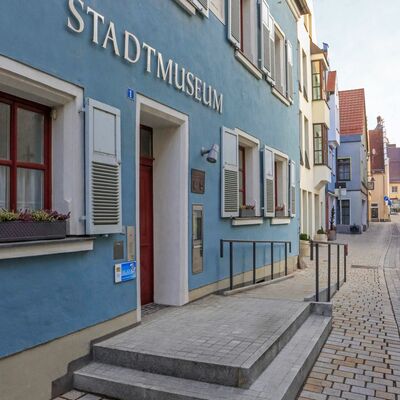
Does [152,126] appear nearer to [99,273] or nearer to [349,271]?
[99,273]

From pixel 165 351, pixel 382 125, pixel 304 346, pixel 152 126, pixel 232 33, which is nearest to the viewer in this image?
pixel 165 351

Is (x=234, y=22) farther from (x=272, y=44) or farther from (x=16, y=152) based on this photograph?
(x=16, y=152)

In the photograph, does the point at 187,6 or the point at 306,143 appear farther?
the point at 306,143

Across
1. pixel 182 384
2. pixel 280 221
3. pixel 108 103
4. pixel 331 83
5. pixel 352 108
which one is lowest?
pixel 182 384

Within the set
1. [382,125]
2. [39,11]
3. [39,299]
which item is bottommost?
[39,299]

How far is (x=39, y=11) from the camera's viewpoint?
12.4ft

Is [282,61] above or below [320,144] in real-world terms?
above

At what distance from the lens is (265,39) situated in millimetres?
9648

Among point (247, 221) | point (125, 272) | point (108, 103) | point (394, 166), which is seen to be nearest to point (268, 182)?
point (247, 221)

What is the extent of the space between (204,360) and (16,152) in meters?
2.35

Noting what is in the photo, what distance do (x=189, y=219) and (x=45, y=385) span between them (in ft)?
10.2

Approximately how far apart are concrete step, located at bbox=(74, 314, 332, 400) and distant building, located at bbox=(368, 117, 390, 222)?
54692 mm

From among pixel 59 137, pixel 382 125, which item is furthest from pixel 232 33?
pixel 382 125

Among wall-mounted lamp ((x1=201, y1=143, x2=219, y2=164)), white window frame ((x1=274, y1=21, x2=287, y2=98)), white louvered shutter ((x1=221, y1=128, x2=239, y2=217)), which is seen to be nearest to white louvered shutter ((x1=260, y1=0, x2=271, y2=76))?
white window frame ((x1=274, y1=21, x2=287, y2=98))
